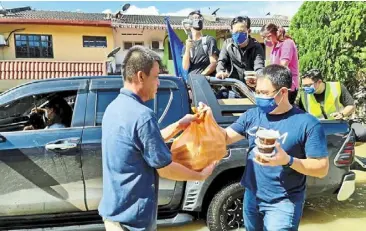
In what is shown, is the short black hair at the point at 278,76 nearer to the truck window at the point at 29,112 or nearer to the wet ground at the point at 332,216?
the truck window at the point at 29,112

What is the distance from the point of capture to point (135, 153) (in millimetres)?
1856

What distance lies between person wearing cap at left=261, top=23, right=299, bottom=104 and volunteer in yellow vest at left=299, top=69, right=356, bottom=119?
0.54ft

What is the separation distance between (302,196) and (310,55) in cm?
821

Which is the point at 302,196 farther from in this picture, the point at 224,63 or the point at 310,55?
the point at 310,55

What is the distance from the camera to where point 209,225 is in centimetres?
371

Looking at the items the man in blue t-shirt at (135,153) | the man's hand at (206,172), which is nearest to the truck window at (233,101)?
the man's hand at (206,172)

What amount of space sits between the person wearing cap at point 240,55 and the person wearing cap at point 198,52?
8.3 inches

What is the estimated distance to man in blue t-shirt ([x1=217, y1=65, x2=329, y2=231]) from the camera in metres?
2.21

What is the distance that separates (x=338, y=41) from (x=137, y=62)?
8.81 m

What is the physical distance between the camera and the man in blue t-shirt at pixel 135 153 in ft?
6.02

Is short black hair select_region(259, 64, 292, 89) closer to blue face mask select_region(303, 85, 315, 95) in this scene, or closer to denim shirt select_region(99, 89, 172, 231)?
denim shirt select_region(99, 89, 172, 231)

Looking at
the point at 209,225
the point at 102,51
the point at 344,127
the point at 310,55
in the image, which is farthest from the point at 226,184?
the point at 102,51

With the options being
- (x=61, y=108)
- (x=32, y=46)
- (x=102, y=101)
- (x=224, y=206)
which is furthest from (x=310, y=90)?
(x=32, y=46)

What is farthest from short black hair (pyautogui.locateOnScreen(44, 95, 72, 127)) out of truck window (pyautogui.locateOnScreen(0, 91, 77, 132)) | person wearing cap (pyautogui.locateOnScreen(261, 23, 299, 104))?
person wearing cap (pyautogui.locateOnScreen(261, 23, 299, 104))
